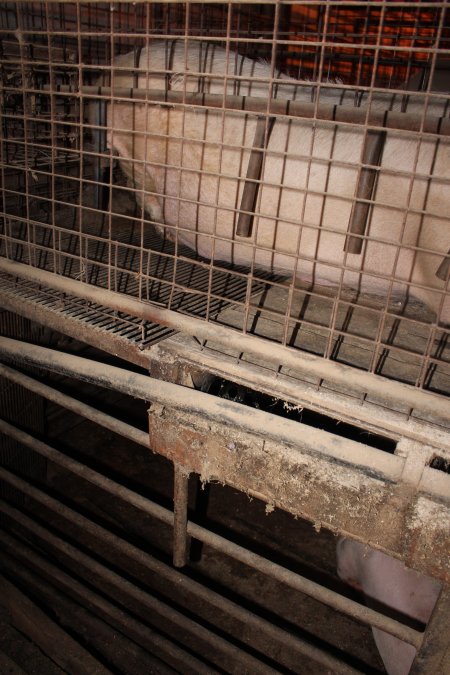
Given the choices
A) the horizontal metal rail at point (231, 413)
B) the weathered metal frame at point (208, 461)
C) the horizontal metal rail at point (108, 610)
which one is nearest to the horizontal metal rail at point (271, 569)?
the weathered metal frame at point (208, 461)

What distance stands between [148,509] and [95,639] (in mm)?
1287

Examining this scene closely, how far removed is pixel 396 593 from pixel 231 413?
151 centimetres

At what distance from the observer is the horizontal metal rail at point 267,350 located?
1220mm

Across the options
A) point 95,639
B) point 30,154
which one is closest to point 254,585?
point 95,639

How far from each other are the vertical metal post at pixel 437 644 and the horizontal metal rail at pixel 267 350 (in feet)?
1.61

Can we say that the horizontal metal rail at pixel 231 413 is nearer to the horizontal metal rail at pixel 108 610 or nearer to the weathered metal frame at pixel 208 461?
the weathered metal frame at pixel 208 461

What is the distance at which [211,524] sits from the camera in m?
3.32

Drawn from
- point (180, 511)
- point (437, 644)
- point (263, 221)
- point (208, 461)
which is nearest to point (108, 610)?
point (180, 511)

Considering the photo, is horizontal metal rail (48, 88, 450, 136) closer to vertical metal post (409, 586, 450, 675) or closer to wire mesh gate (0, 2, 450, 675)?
wire mesh gate (0, 2, 450, 675)

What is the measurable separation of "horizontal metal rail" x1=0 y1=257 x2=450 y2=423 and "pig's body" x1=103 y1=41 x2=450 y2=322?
0.31 m

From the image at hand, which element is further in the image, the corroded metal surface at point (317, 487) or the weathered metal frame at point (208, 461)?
the weathered metal frame at point (208, 461)

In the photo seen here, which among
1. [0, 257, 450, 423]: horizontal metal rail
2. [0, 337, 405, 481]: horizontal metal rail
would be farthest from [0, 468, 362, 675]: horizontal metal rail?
[0, 257, 450, 423]: horizontal metal rail

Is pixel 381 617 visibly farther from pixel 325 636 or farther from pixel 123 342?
pixel 325 636

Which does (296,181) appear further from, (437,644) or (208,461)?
(437,644)
